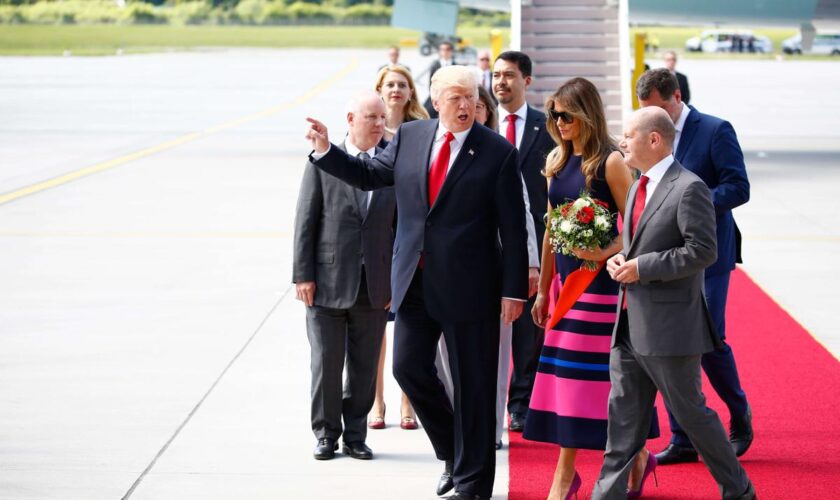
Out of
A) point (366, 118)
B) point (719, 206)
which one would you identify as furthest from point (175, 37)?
point (719, 206)

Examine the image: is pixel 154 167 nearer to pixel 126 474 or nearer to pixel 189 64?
pixel 126 474

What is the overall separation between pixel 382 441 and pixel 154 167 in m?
13.8

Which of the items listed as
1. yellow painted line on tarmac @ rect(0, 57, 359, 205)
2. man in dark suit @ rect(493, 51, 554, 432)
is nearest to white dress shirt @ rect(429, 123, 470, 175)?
man in dark suit @ rect(493, 51, 554, 432)

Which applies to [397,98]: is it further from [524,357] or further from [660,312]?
[660,312]

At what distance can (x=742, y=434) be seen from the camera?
589cm

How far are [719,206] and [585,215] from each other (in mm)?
1156

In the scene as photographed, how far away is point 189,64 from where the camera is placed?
59.2 meters

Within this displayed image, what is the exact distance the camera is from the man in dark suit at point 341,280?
5832 mm

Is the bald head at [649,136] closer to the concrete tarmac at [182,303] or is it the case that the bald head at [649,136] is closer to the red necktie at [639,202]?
the red necktie at [639,202]

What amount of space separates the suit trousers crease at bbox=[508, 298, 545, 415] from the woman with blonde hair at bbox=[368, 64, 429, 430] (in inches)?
24.0

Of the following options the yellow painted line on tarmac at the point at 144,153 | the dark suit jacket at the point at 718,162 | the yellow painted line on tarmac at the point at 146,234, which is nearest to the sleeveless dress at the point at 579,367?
the dark suit jacket at the point at 718,162

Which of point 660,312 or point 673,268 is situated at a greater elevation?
point 673,268

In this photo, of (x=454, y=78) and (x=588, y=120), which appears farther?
(x=588, y=120)

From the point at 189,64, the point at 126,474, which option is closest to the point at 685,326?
the point at 126,474
